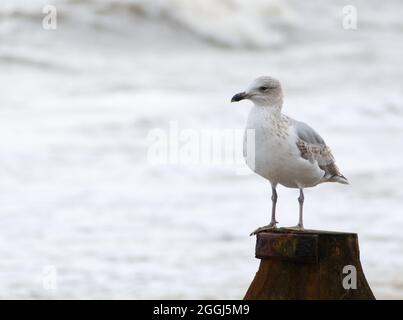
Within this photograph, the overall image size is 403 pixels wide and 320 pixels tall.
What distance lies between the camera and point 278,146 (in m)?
4.03

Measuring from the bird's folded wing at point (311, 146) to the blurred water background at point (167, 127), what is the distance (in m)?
3.60

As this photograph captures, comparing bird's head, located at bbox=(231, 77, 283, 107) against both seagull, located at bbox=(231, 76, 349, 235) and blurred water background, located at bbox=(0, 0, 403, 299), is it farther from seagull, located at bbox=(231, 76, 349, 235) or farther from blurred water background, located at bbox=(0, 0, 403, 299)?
blurred water background, located at bbox=(0, 0, 403, 299)

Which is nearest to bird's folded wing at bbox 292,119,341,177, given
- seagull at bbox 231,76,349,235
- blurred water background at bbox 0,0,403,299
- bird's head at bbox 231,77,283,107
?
seagull at bbox 231,76,349,235

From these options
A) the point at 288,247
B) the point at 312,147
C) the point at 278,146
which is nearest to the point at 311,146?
the point at 312,147

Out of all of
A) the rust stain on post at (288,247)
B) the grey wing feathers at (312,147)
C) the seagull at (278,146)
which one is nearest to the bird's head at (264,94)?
the seagull at (278,146)

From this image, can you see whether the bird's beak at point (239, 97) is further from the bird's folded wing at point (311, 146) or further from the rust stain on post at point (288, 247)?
the rust stain on post at point (288, 247)

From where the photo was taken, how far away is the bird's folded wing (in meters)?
4.12

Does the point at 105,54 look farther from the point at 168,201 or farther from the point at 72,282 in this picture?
the point at 72,282

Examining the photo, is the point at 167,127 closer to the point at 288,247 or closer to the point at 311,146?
the point at 311,146

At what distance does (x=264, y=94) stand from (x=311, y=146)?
28 cm

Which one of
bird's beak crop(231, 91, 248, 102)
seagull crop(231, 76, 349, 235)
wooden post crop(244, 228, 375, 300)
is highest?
bird's beak crop(231, 91, 248, 102)

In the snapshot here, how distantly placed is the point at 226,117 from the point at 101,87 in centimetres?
332

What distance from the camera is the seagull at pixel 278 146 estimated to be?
4.01m

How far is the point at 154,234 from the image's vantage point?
9.85 metres
